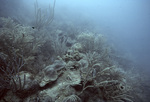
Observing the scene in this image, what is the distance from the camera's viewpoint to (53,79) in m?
2.30

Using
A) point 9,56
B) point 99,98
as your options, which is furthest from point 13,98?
point 99,98

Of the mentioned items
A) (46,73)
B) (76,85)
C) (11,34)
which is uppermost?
(11,34)

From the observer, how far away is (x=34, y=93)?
6.41 ft

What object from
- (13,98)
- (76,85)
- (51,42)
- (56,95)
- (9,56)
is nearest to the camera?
(13,98)

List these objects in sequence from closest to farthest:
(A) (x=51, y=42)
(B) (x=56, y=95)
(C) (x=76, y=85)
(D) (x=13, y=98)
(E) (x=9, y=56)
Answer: (D) (x=13, y=98)
(B) (x=56, y=95)
(C) (x=76, y=85)
(E) (x=9, y=56)
(A) (x=51, y=42)

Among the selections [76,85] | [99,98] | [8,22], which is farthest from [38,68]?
[8,22]

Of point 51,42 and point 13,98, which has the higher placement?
point 51,42

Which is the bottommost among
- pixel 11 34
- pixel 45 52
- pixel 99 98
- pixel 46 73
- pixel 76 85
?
pixel 99 98

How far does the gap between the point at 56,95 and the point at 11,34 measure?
9.79 feet

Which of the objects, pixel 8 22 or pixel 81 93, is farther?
pixel 8 22

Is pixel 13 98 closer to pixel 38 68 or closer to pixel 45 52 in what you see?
pixel 38 68

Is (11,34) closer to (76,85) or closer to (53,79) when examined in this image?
(53,79)

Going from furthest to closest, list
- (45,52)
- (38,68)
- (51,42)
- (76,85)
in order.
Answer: (51,42) < (45,52) < (38,68) < (76,85)

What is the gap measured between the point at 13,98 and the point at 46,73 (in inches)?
35.6
